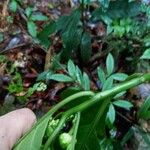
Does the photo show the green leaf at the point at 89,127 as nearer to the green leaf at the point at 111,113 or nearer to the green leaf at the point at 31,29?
the green leaf at the point at 111,113

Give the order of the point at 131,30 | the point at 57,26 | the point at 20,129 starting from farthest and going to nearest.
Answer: the point at 131,30, the point at 57,26, the point at 20,129

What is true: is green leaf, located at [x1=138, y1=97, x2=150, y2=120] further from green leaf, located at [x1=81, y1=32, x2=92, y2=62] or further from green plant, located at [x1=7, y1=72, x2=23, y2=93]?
green plant, located at [x1=7, y1=72, x2=23, y2=93]

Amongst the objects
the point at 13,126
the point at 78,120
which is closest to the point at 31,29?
the point at 13,126

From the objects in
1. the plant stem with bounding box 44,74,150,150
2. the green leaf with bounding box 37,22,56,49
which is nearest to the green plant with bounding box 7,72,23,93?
the green leaf with bounding box 37,22,56,49

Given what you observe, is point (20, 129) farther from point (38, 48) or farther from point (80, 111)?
point (38, 48)

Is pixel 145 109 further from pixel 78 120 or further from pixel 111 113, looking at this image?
pixel 78 120

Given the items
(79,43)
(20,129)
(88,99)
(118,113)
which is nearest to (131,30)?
(79,43)
